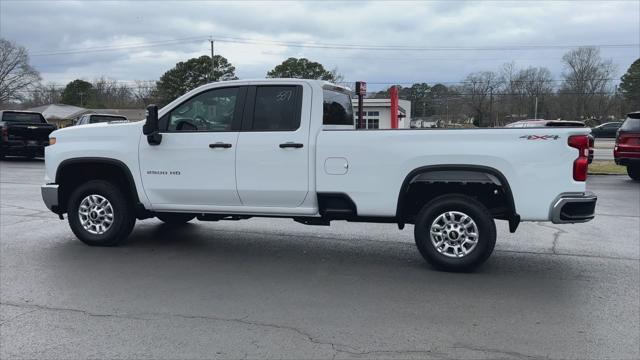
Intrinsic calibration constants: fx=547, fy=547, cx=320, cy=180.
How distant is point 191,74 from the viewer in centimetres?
6638

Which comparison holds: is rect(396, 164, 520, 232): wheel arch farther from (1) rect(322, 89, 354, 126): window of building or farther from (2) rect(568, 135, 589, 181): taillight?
(1) rect(322, 89, 354, 126): window of building

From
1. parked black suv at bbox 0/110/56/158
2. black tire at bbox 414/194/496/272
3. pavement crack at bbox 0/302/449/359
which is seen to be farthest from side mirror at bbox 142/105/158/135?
parked black suv at bbox 0/110/56/158

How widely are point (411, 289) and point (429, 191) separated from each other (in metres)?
1.29

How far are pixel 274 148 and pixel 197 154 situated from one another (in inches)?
38.5

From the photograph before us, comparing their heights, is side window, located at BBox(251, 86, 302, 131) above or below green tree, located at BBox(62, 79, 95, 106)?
below

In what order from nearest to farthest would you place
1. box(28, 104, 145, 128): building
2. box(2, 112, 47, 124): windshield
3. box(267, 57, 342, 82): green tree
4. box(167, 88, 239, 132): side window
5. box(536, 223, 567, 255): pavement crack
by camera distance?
box(167, 88, 239, 132): side window → box(536, 223, 567, 255): pavement crack → box(2, 112, 47, 124): windshield → box(267, 57, 342, 82): green tree → box(28, 104, 145, 128): building

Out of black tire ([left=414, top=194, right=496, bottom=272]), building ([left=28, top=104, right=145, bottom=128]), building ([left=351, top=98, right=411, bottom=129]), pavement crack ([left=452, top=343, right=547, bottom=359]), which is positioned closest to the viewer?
pavement crack ([left=452, top=343, right=547, bottom=359])

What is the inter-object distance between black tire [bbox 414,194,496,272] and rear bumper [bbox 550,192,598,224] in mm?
622

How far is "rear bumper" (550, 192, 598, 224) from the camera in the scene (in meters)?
5.45

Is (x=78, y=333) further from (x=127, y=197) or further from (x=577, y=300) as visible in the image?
(x=577, y=300)

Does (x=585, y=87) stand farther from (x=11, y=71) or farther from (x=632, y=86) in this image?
(x=11, y=71)

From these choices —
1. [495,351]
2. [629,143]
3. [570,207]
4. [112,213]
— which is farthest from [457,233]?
[629,143]

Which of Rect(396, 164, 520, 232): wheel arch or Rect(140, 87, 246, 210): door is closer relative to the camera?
Rect(396, 164, 520, 232): wheel arch

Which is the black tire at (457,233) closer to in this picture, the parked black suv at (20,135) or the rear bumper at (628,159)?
the rear bumper at (628,159)
